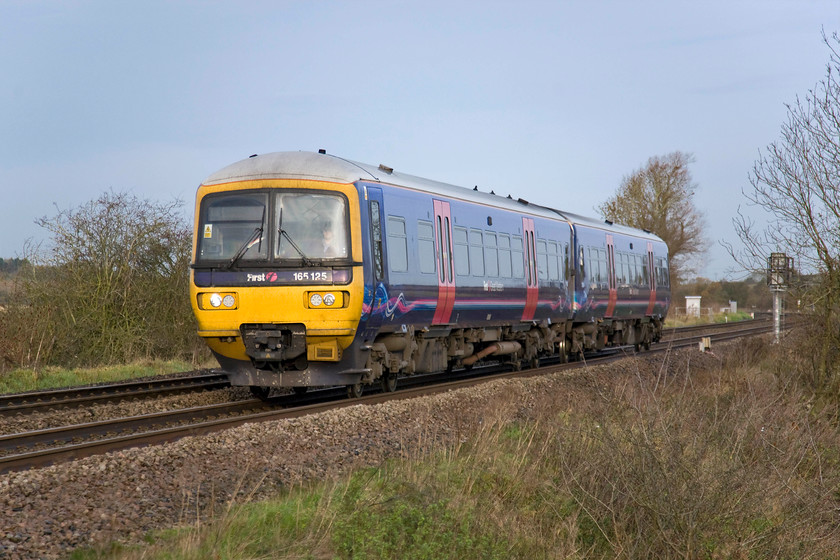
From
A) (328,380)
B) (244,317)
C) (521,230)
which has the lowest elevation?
(328,380)

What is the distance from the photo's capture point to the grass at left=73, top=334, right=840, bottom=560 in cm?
572

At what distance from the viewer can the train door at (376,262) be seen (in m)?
11.7

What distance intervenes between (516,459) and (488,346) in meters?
8.71

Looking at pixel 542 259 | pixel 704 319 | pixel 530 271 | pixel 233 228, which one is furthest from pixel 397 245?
pixel 704 319

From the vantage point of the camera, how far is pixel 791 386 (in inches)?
589

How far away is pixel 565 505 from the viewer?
287 inches

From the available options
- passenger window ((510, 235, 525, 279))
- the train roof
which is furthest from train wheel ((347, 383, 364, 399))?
passenger window ((510, 235, 525, 279))

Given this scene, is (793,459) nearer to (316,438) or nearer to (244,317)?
(316,438)

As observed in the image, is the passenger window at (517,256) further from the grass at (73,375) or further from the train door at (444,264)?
the grass at (73,375)

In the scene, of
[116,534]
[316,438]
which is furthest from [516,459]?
[116,534]

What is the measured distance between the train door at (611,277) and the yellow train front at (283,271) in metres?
11.8

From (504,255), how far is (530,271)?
1.34 m

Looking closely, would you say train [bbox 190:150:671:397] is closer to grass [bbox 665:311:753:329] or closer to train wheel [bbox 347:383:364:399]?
train wheel [bbox 347:383:364:399]

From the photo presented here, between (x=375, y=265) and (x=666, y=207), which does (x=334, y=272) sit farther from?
(x=666, y=207)
